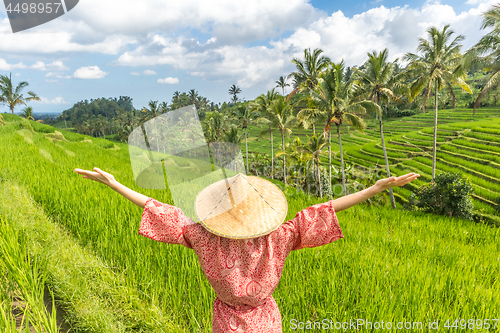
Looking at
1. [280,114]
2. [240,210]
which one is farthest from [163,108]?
[280,114]

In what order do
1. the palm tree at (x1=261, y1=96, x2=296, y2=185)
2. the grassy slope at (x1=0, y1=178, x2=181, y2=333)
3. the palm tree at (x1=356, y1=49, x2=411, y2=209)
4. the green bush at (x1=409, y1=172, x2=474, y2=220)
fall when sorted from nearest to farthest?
the grassy slope at (x1=0, y1=178, x2=181, y2=333) < the green bush at (x1=409, y1=172, x2=474, y2=220) < the palm tree at (x1=356, y1=49, x2=411, y2=209) < the palm tree at (x1=261, y1=96, x2=296, y2=185)

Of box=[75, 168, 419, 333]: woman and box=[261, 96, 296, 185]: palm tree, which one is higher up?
box=[261, 96, 296, 185]: palm tree

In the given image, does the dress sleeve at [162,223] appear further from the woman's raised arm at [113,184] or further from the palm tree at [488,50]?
the palm tree at [488,50]

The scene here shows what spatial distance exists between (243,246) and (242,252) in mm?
30

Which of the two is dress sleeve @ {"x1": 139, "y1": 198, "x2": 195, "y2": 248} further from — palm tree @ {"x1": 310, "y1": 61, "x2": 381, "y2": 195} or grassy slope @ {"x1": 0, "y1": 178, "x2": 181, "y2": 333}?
palm tree @ {"x1": 310, "y1": 61, "x2": 381, "y2": 195}

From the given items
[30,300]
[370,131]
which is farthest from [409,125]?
[30,300]

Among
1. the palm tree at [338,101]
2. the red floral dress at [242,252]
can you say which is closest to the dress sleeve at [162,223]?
the red floral dress at [242,252]

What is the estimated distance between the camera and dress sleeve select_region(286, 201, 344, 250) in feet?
4.32

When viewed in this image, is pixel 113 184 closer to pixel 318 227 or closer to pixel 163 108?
pixel 163 108

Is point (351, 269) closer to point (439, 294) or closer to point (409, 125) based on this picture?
point (439, 294)

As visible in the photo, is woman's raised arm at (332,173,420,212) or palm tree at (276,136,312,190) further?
palm tree at (276,136,312,190)

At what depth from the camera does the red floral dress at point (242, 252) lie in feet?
4.17

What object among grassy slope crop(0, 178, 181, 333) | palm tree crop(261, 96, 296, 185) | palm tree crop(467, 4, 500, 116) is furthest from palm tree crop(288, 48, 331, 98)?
grassy slope crop(0, 178, 181, 333)

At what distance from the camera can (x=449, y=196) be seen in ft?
47.5
